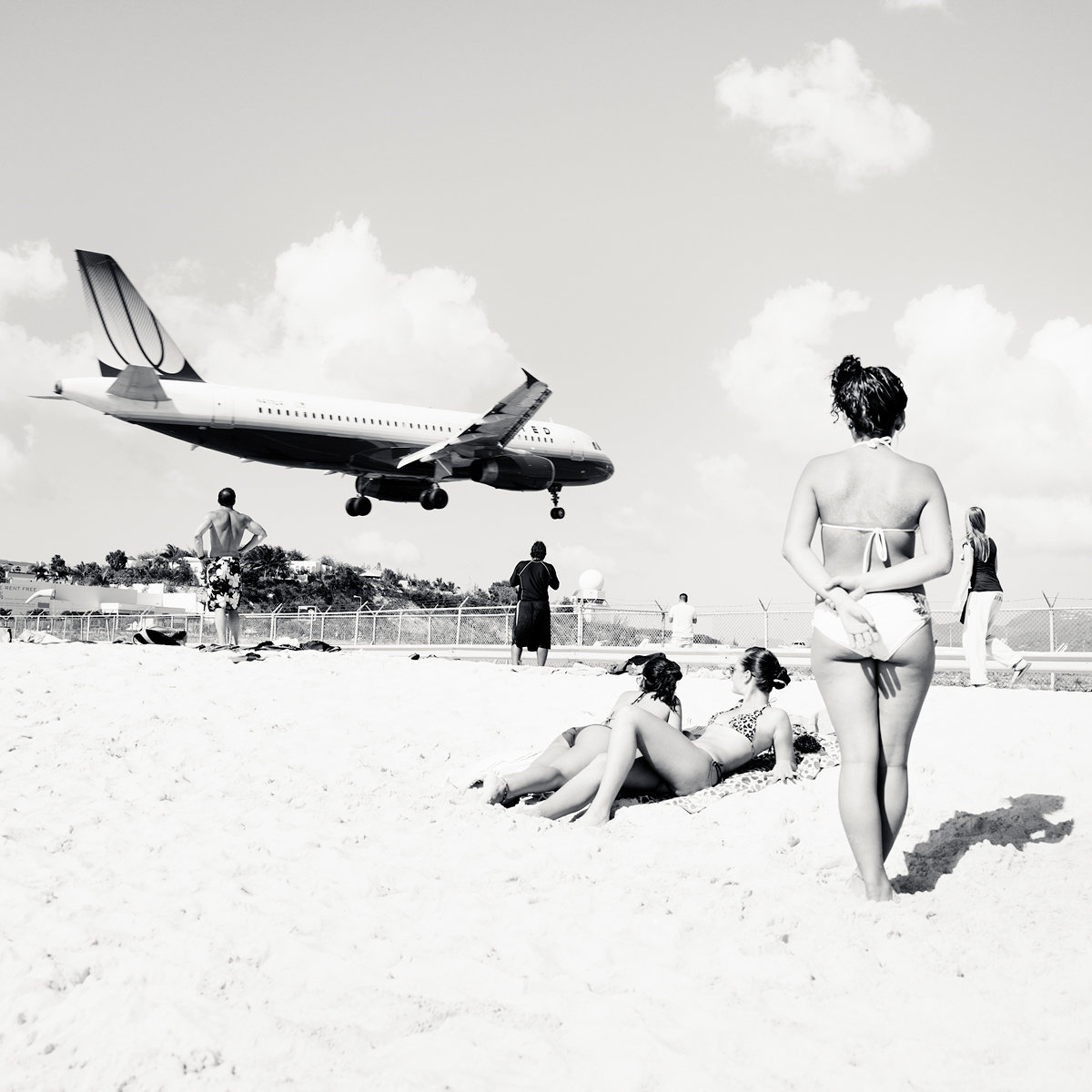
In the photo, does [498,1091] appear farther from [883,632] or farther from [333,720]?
[333,720]

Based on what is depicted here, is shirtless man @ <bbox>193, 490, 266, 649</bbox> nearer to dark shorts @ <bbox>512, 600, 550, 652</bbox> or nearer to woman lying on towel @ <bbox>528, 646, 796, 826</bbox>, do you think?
dark shorts @ <bbox>512, 600, 550, 652</bbox>

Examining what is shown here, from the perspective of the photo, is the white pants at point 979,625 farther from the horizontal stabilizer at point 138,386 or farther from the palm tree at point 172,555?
the palm tree at point 172,555

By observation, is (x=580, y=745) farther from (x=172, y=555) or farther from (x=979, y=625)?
(x=172, y=555)

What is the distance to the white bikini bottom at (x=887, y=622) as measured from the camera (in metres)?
3.33

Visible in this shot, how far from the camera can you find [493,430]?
2852 centimetres

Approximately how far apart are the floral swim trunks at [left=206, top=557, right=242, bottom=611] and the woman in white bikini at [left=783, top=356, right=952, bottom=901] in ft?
31.2

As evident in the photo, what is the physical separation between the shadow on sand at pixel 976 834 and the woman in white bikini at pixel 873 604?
43cm

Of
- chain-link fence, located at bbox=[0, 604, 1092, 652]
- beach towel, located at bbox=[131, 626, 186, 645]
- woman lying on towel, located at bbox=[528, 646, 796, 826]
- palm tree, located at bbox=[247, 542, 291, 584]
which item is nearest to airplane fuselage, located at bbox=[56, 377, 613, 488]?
chain-link fence, located at bbox=[0, 604, 1092, 652]

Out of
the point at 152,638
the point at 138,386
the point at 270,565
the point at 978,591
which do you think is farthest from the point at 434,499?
the point at 270,565

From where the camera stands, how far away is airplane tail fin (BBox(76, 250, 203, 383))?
1162 inches

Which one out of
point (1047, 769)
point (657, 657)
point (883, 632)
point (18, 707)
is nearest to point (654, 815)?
point (657, 657)

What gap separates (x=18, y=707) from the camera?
6160 mm

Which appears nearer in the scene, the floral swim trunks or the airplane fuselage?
the floral swim trunks

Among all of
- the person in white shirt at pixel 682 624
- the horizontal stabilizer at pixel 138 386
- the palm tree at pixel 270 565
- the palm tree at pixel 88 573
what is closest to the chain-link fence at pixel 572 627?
the person in white shirt at pixel 682 624
